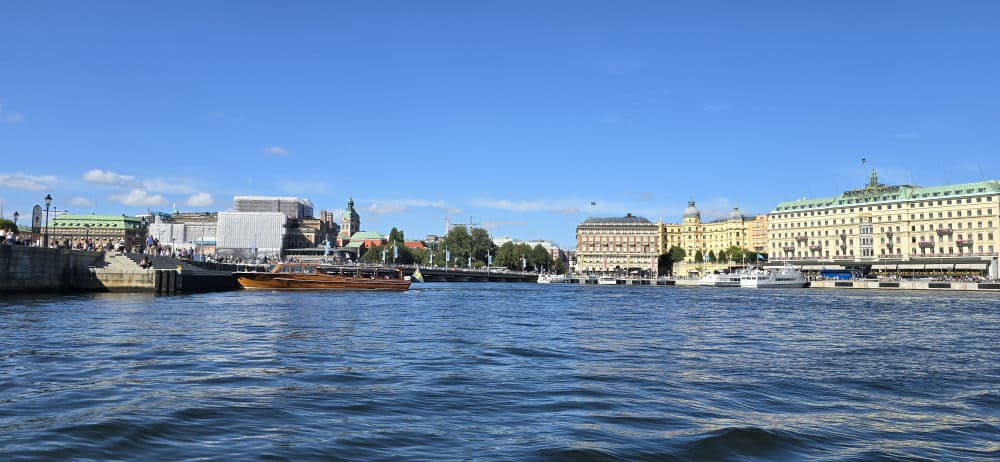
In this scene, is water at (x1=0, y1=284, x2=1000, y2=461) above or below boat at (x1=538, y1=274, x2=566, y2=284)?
below

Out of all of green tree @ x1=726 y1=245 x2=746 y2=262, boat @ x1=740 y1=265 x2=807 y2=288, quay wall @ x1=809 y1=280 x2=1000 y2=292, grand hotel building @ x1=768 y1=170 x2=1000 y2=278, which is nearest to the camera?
quay wall @ x1=809 y1=280 x2=1000 y2=292

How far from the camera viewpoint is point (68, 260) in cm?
5250

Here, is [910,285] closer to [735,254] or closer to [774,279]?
[774,279]

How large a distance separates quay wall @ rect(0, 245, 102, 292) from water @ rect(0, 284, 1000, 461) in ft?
67.7

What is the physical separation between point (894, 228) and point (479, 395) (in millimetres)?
154738

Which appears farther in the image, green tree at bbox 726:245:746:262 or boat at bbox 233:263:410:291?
green tree at bbox 726:245:746:262

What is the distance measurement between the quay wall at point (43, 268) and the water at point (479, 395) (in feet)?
67.7

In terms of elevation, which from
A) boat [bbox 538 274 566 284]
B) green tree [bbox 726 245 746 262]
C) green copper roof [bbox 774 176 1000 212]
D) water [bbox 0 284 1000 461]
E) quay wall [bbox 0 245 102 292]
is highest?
green copper roof [bbox 774 176 1000 212]

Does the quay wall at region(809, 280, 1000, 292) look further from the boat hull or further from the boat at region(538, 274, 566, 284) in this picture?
the boat hull

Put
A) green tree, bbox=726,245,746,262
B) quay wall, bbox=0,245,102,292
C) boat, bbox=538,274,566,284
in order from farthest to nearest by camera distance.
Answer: green tree, bbox=726,245,746,262, boat, bbox=538,274,566,284, quay wall, bbox=0,245,102,292

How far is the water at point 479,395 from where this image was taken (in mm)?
10125

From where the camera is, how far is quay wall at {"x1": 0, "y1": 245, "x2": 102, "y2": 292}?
45531 millimetres

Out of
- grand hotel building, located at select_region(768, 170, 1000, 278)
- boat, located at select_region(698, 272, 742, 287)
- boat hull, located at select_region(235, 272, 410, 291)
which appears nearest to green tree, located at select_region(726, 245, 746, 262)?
grand hotel building, located at select_region(768, 170, 1000, 278)

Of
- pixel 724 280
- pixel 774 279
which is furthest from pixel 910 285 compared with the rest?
pixel 724 280
